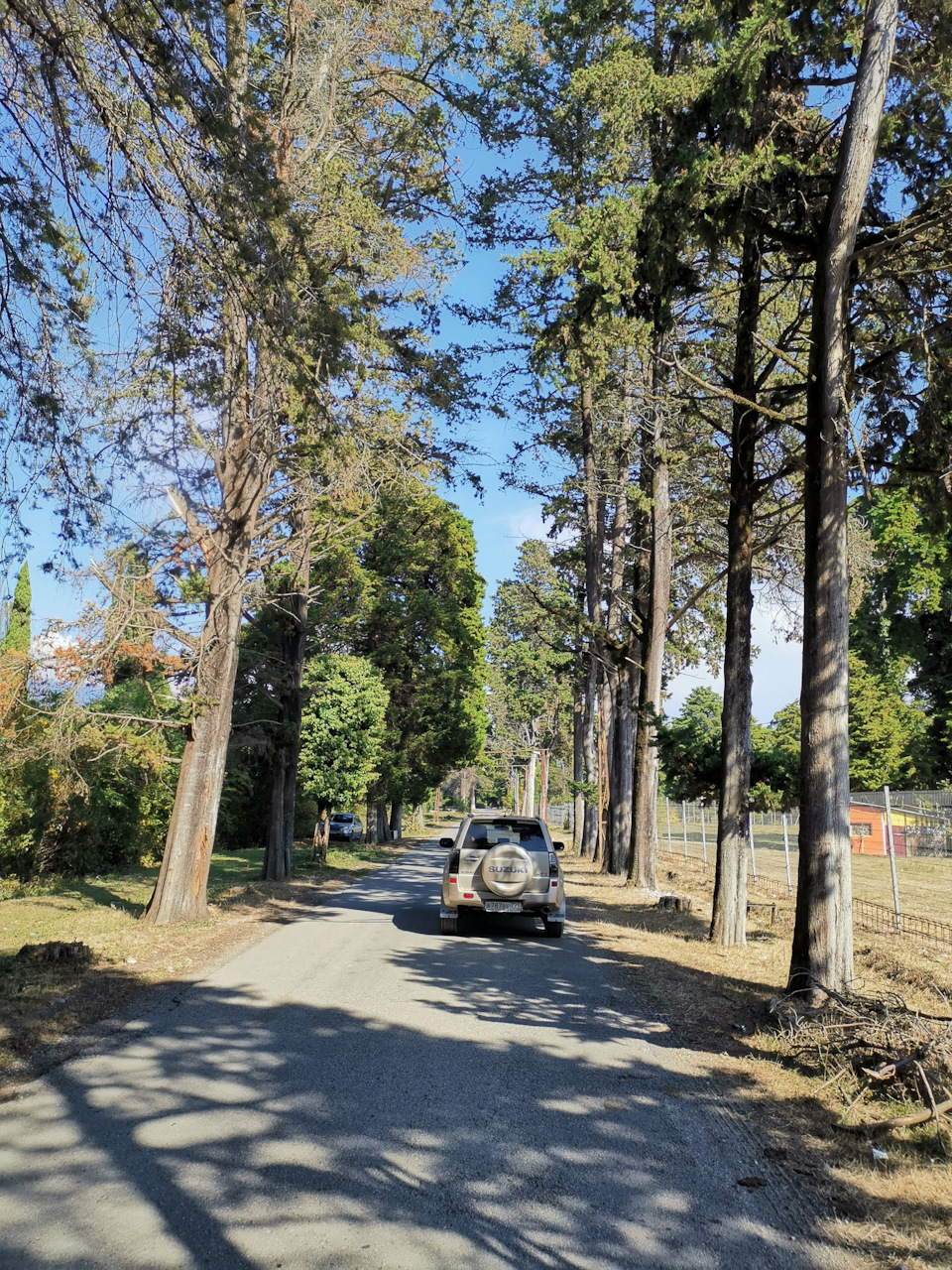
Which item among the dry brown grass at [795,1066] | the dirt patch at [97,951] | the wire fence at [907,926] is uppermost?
the wire fence at [907,926]

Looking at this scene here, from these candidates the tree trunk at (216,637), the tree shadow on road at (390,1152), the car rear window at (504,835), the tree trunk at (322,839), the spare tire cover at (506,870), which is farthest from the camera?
the tree trunk at (322,839)

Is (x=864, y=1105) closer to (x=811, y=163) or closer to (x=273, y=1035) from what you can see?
(x=273, y=1035)

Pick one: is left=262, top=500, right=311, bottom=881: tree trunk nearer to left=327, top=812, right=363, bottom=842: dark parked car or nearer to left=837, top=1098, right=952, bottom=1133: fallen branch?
left=837, top=1098, right=952, bottom=1133: fallen branch

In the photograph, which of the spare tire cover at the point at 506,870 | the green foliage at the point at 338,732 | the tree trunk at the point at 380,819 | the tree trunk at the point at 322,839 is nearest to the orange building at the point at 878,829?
the green foliage at the point at 338,732

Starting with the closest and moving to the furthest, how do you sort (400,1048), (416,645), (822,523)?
(400,1048) < (822,523) < (416,645)

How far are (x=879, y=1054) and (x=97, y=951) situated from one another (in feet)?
27.2

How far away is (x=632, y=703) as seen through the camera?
79.0ft

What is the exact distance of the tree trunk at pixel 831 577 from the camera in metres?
7.73

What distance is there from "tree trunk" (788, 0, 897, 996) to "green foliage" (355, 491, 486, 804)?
83.4 ft

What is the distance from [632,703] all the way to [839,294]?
1642cm

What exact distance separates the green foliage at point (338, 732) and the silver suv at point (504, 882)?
559 inches

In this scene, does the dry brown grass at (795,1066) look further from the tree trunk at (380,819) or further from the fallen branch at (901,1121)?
the tree trunk at (380,819)

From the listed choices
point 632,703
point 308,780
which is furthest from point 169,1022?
point 308,780

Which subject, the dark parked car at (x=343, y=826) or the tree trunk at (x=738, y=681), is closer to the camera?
the tree trunk at (x=738, y=681)
